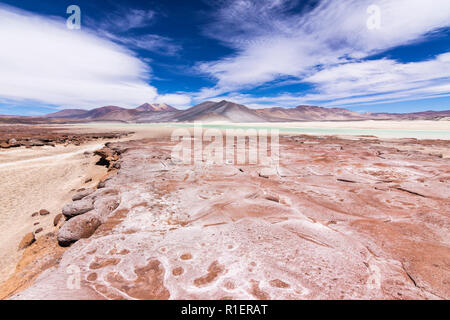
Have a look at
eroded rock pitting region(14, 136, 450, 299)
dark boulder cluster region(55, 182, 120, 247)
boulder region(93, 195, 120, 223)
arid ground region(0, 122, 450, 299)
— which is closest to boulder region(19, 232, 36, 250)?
arid ground region(0, 122, 450, 299)

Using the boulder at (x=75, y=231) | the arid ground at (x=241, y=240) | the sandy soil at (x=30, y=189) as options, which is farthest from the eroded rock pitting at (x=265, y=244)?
the sandy soil at (x=30, y=189)

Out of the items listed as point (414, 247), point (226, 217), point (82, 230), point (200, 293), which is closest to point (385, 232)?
point (414, 247)

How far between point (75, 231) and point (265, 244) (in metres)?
3.25

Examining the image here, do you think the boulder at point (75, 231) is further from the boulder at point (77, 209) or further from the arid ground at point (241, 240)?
the boulder at point (77, 209)

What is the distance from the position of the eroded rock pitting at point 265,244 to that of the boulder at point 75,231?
0.41 feet

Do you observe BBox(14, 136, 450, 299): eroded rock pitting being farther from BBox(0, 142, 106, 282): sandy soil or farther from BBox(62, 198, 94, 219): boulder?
BBox(0, 142, 106, 282): sandy soil

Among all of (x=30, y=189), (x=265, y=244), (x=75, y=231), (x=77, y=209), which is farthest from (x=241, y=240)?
(x=30, y=189)

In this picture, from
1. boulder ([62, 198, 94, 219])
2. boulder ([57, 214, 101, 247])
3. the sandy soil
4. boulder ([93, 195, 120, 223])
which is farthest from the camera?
the sandy soil

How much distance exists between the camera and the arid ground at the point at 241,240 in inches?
85.6

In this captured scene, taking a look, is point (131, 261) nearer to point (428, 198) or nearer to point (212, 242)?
point (212, 242)

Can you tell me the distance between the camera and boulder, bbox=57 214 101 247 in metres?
3.35

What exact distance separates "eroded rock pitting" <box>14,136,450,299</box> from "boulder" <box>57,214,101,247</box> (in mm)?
124

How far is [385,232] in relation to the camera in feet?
10.6
